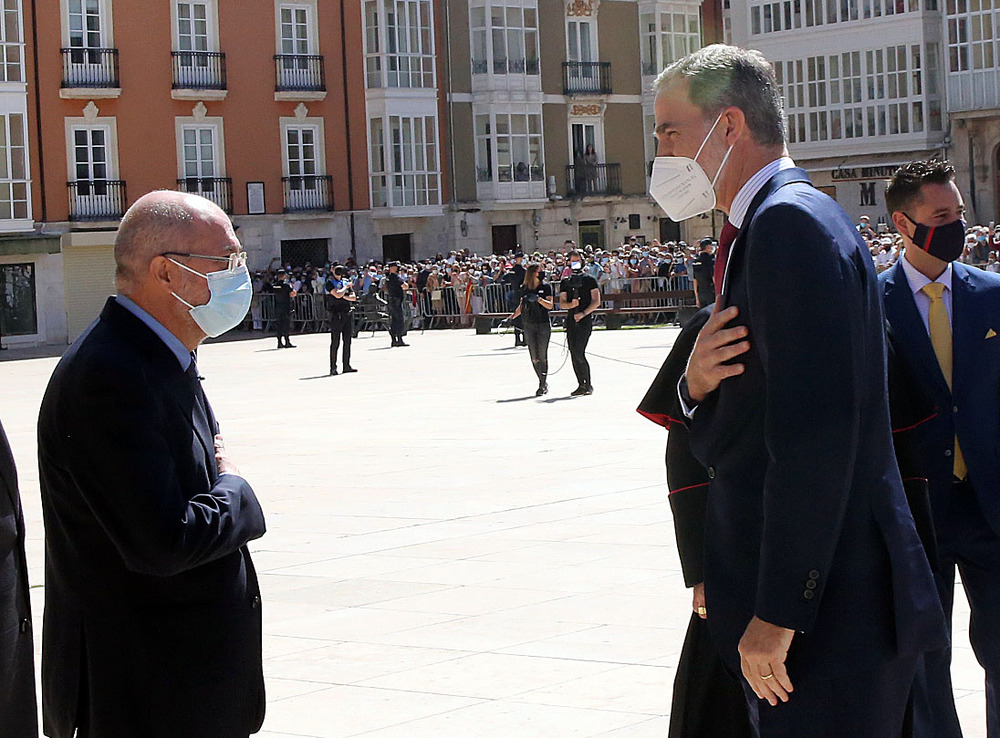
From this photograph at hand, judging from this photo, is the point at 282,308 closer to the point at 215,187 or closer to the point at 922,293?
the point at 215,187

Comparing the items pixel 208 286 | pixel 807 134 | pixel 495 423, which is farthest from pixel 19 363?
pixel 208 286

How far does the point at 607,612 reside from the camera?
25.6 ft

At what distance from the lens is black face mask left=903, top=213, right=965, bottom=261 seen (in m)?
5.14

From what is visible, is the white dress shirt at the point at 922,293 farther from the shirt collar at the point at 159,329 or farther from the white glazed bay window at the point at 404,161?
the white glazed bay window at the point at 404,161

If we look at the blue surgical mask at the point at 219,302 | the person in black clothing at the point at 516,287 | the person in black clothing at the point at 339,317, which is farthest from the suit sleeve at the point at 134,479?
the person in black clothing at the point at 516,287

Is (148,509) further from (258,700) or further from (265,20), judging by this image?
(265,20)

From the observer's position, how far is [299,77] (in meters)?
48.2

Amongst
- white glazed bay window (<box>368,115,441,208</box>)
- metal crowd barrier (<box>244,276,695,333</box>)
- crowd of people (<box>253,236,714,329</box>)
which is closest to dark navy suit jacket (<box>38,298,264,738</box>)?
metal crowd barrier (<box>244,276,695,333</box>)

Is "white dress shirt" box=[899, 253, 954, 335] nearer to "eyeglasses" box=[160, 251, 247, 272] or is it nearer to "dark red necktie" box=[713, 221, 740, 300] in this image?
"dark red necktie" box=[713, 221, 740, 300]

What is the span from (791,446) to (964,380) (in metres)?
2.18

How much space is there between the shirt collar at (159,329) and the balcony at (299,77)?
1753 inches

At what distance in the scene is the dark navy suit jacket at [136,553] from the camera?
3639 mm

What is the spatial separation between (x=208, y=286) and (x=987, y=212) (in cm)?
4729

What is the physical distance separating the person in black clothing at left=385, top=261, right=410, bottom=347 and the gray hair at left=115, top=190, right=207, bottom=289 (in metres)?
30.3
